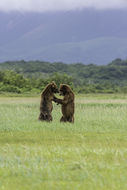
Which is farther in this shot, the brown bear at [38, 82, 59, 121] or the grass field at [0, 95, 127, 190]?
the brown bear at [38, 82, 59, 121]

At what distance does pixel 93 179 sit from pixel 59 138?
17.3ft

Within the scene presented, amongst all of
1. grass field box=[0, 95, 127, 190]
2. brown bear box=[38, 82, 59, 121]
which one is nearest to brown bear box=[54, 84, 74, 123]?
brown bear box=[38, 82, 59, 121]

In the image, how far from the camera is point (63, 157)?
8.48 metres

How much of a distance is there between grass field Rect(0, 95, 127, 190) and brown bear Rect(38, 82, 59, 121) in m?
0.68

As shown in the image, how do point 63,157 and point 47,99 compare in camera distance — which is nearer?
point 63,157

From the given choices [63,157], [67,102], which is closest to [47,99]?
[67,102]

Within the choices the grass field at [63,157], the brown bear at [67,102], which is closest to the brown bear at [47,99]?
the brown bear at [67,102]

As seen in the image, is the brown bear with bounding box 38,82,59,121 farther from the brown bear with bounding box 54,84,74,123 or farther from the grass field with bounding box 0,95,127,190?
the grass field with bounding box 0,95,127,190

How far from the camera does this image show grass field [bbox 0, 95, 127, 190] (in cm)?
639

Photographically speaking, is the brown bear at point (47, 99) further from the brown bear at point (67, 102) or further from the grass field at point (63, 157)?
the grass field at point (63, 157)

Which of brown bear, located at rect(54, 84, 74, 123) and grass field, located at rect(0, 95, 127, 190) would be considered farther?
brown bear, located at rect(54, 84, 74, 123)

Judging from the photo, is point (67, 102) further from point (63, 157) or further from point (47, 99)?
point (63, 157)

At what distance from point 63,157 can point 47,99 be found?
643cm

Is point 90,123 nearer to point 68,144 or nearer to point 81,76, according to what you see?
point 68,144
